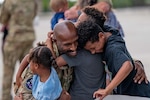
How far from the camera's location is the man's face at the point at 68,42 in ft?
12.4

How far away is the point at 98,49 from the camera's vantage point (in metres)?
3.92

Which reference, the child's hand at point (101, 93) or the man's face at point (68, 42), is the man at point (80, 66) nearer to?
the man's face at point (68, 42)

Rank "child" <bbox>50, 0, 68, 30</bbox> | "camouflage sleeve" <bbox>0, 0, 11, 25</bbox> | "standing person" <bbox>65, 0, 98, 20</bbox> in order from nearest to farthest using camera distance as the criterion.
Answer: "standing person" <bbox>65, 0, 98, 20</bbox> < "child" <bbox>50, 0, 68, 30</bbox> < "camouflage sleeve" <bbox>0, 0, 11, 25</bbox>

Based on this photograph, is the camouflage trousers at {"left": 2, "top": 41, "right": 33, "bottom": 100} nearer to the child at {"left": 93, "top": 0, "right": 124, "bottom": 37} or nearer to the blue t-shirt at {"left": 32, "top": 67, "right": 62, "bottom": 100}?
the child at {"left": 93, "top": 0, "right": 124, "bottom": 37}

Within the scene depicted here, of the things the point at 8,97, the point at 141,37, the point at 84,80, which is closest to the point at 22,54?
the point at 8,97

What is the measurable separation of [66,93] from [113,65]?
1.16ft

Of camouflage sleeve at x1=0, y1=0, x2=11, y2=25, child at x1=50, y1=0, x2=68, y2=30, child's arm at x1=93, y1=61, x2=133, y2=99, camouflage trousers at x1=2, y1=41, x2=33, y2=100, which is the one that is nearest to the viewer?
child's arm at x1=93, y1=61, x2=133, y2=99

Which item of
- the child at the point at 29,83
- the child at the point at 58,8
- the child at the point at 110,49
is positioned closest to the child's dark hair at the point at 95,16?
the child at the point at 110,49

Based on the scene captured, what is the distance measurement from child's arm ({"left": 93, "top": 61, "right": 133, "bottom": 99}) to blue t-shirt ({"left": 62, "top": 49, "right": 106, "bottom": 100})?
20 cm

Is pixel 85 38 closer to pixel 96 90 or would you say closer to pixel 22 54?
pixel 96 90

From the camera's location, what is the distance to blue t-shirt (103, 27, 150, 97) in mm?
3824

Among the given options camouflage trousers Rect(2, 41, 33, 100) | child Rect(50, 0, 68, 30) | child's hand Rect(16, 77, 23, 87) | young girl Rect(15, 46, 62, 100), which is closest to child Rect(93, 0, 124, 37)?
child Rect(50, 0, 68, 30)

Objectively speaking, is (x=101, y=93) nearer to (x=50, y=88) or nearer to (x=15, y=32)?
(x=50, y=88)

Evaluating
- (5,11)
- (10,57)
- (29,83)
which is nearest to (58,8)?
(5,11)
